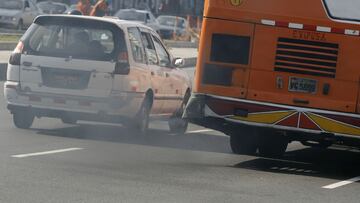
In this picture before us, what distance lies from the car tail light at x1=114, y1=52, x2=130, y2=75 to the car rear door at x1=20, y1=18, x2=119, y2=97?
2.8 inches

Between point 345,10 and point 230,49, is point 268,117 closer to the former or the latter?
point 230,49

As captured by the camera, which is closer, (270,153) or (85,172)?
(85,172)

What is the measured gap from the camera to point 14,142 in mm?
13742

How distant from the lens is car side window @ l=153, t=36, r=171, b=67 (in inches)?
647

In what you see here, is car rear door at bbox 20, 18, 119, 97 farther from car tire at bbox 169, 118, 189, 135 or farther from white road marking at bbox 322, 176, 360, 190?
white road marking at bbox 322, 176, 360, 190

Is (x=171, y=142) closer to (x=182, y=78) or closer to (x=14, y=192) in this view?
(x=182, y=78)

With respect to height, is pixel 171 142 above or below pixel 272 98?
below

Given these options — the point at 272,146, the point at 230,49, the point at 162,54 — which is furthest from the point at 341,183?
the point at 162,54

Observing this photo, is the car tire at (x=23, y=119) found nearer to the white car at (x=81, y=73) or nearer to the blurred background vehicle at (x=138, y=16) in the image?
the white car at (x=81, y=73)

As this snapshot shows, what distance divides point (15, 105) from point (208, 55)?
336cm

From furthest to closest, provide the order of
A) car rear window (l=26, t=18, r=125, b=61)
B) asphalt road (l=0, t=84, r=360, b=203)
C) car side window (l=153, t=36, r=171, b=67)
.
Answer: car side window (l=153, t=36, r=171, b=67), car rear window (l=26, t=18, r=125, b=61), asphalt road (l=0, t=84, r=360, b=203)

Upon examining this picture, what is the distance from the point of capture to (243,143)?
14102 mm

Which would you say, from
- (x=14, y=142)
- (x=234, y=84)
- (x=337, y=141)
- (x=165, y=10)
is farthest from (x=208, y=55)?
(x=165, y=10)

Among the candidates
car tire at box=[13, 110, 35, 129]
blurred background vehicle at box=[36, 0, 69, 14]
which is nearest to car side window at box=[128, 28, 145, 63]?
car tire at box=[13, 110, 35, 129]
